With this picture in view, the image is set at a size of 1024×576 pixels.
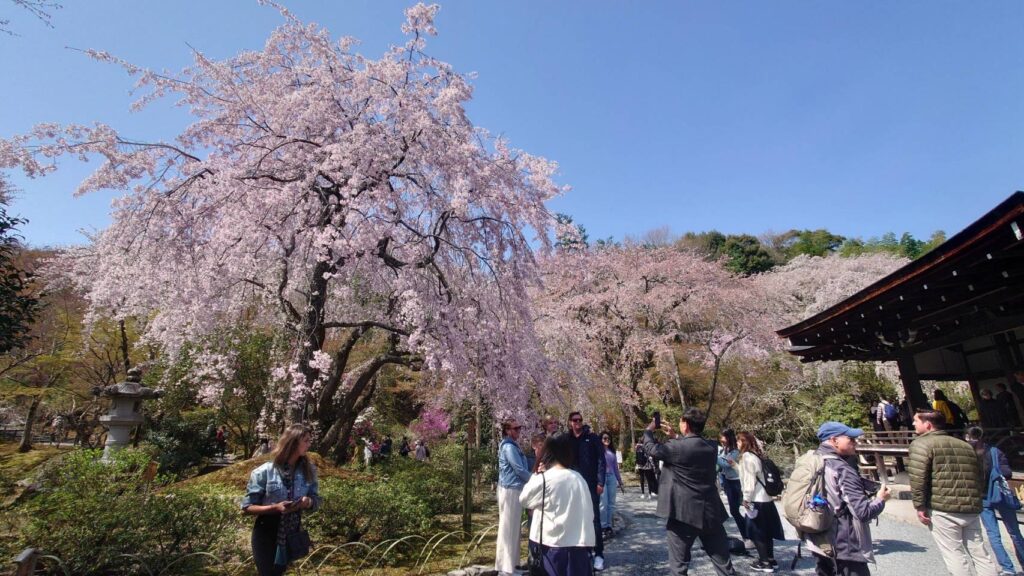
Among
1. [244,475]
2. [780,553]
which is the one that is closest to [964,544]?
[780,553]

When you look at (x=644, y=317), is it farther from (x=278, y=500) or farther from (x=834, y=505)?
(x=278, y=500)

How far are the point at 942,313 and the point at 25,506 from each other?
12480mm

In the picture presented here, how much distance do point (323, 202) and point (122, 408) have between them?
7.00 meters

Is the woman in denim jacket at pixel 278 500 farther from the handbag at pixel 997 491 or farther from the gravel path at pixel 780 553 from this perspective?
the handbag at pixel 997 491

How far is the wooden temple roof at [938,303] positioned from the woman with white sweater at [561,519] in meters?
4.89

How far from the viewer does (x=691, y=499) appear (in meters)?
3.83

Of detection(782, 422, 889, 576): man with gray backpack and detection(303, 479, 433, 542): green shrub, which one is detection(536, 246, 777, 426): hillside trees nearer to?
detection(303, 479, 433, 542): green shrub

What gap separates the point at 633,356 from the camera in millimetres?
17422

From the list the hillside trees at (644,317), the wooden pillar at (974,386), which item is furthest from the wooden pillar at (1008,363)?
the hillside trees at (644,317)

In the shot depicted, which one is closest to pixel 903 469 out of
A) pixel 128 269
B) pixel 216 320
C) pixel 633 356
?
pixel 633 356

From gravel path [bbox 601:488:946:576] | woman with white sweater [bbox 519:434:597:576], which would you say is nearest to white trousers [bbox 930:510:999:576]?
gravel path [bbox 601:488:946:576]

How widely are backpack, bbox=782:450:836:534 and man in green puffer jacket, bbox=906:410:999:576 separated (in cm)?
112

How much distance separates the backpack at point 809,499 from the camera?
3.39 m

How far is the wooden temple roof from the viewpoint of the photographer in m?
4.89
